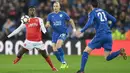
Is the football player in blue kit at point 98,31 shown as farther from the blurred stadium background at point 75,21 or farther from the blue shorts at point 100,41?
the blurred stadium background at point 75,21

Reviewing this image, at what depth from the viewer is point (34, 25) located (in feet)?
52.2

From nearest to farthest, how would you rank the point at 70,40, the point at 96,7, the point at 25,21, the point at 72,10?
the point at 96,7, the point at 25,21, the point at 70,40, the point at 72,10

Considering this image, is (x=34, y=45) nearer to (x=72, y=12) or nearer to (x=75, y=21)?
(x=75, y=21)

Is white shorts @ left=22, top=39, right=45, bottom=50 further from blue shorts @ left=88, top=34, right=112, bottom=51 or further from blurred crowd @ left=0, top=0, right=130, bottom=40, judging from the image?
blurred crowd @ left=0, top=0, right=130, bottom=40

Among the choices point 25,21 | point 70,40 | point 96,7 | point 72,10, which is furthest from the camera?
point 72,10

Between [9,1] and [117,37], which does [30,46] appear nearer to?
[117,37]

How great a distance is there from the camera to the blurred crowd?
1043 inches

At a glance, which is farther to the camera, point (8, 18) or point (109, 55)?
point (8, 18)

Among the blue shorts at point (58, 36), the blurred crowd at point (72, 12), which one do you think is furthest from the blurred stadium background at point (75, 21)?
the blue shorts at point (58, 36)

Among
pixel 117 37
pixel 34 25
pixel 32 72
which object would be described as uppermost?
pixel 34 25

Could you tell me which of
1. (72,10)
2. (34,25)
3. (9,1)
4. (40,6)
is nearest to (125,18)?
(72,10)

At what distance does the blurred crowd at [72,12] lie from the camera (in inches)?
1043

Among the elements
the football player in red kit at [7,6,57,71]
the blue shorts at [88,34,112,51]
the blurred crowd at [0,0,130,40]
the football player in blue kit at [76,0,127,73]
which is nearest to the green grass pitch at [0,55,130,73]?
the football player in red kit at [7,6,57,71]

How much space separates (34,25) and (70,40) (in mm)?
9949
